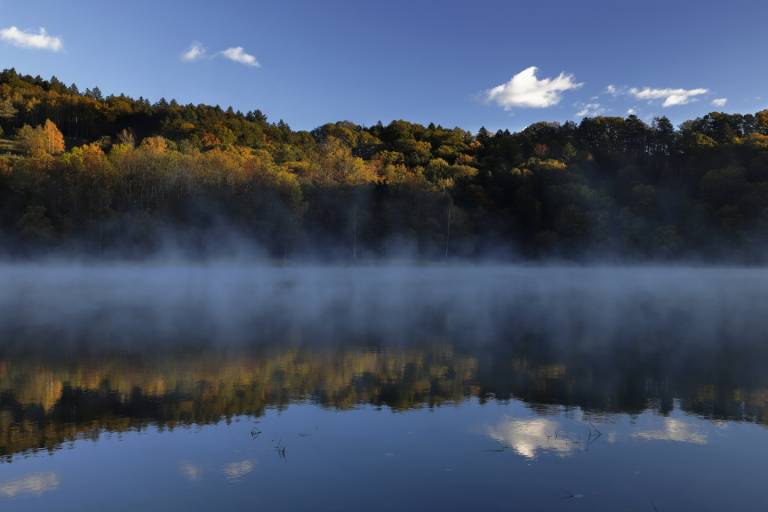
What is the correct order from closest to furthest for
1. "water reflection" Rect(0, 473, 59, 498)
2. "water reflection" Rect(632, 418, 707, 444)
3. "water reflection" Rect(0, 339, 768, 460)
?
1. "water reflection" Rect(0, 473, 59, 498)
2. "water reflection" Rect(632, 418, 707, 444)
3. "water reflection" Rect(0, 339, 768, 460)

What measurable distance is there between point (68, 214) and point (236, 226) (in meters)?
18.8

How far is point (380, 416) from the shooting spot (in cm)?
955

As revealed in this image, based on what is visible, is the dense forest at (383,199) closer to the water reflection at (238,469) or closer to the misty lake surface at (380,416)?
the misty lake surface at (380,416)

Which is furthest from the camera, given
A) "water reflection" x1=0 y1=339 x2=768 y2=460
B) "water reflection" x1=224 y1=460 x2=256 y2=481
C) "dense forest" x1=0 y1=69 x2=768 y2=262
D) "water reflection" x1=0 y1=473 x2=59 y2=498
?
"dense forest" x1=0 y1=69 x2=768 y2=262

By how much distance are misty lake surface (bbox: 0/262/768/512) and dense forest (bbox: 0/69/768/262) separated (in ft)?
163

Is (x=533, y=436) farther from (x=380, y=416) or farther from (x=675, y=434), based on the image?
(x=380, y=416)

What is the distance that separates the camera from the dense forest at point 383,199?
6625cm

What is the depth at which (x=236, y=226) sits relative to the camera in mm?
71750

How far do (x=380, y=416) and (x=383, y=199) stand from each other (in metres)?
75.9

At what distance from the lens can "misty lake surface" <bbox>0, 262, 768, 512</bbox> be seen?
654 centimetres

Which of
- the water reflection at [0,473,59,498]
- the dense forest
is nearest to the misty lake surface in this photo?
the water reflection at [0,473,59,498]

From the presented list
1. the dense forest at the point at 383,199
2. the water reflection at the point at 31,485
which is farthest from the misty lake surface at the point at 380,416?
the dense forest at the point at 383,199

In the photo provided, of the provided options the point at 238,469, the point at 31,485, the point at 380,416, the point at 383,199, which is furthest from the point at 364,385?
the point at 383,199

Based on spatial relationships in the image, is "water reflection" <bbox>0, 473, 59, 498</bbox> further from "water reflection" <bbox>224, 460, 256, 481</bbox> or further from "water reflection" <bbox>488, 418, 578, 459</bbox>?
"water reflection" <bbox>488, 418, 578, 459</bbox>
